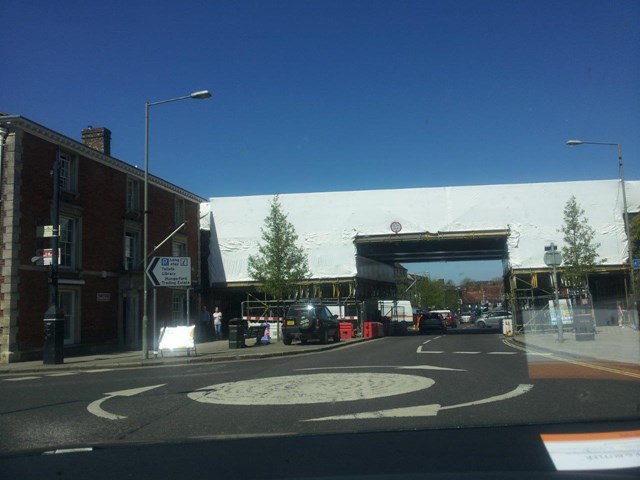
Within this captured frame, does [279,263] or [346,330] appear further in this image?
[346,330]

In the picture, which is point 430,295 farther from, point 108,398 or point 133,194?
point 108,398

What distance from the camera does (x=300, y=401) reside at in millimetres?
8812

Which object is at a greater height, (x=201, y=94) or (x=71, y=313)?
(x=201, y=94)

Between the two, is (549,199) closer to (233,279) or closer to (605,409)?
(233,279)

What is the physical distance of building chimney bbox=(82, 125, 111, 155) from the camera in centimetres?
2783

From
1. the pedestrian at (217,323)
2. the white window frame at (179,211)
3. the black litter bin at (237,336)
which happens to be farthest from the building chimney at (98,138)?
the black litter bin at (237,336)

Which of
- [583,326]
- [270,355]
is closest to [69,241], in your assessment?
[270,355]

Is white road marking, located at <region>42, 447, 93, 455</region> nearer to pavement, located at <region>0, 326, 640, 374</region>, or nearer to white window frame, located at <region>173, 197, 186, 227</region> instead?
pavement, located at <region>0, 326, 640, 374</region>

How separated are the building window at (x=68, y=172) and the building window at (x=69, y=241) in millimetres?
1222

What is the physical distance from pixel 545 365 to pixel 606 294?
29122 millimetres

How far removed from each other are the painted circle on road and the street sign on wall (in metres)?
8.63

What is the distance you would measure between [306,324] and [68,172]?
11254 millimetres

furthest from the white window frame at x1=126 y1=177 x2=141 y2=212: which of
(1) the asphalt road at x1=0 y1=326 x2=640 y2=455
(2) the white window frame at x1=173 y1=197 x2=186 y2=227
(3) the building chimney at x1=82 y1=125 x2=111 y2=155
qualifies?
(1) the asphalt road at x1=0 y1=326 x2=640 y2=455

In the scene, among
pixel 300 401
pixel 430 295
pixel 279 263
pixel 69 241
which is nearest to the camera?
pixel 300 401
